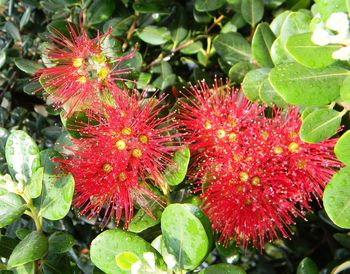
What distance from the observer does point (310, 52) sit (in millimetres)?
1170

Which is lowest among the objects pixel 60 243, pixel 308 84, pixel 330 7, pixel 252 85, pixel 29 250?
pixel 60 243

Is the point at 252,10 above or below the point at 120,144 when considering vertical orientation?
above

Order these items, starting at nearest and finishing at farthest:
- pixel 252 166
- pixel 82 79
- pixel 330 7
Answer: pixel 330 7 < pixel 252 166 < pixel 82 79

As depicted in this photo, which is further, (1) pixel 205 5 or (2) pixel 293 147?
(1) pixel 205 5

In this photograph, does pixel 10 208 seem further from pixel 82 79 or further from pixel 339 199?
pixel 339 199

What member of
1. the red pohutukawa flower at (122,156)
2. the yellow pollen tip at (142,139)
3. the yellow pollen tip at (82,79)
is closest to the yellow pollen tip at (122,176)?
the red pohutukawa flower at (122,156)

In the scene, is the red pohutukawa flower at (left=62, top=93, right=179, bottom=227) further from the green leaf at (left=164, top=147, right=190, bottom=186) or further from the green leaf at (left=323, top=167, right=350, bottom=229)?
the green leaf at (left=323, top=167, right=350, bottom=229)

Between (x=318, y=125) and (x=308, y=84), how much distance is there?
0.38 feet

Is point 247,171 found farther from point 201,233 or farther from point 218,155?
point 201,233

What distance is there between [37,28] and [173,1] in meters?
0.60

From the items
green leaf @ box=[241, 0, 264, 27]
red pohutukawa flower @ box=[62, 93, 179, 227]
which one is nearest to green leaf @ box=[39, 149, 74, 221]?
red pohutukawa flower @ box=[62, 93, 179, 227]

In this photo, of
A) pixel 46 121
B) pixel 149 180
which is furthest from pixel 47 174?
pixel 46 121

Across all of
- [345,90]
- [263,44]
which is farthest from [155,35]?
[345,90]

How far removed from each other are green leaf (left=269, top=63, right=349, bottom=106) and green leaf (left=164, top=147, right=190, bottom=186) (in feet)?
1.12
